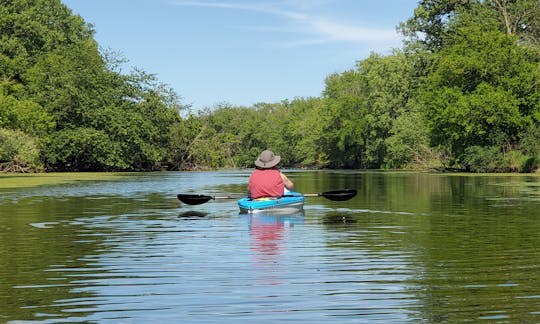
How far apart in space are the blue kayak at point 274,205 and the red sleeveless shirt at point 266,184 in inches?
8.2

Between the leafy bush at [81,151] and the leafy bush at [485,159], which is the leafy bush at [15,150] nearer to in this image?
the leafy bush at [81,151]

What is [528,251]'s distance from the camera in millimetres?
14883

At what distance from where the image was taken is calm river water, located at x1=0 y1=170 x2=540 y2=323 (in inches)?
363

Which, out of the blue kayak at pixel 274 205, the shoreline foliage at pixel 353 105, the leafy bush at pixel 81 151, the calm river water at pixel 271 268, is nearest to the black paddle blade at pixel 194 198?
the calm river water at pixel 271 268

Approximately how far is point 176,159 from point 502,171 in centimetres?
4669

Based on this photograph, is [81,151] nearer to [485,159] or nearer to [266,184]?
[485,159]

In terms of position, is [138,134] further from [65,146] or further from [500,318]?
[500,318]

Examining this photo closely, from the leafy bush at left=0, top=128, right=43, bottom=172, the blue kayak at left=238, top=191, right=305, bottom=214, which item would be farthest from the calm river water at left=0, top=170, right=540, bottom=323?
the leafy bush at left=0, top=128, right=43, bottom=172

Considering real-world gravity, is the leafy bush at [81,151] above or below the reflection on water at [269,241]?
above

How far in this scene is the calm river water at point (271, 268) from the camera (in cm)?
922

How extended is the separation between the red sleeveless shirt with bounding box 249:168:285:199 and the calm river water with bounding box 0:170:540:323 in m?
0.95

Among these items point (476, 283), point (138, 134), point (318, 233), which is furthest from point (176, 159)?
point (476, 283)

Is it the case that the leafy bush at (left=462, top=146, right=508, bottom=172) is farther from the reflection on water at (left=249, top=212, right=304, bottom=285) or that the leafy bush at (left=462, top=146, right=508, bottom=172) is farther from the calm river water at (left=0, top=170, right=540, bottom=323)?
the reflection on water at (left=249, top=212, right=304, bottom=285)

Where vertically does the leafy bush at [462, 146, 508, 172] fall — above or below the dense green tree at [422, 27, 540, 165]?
below
